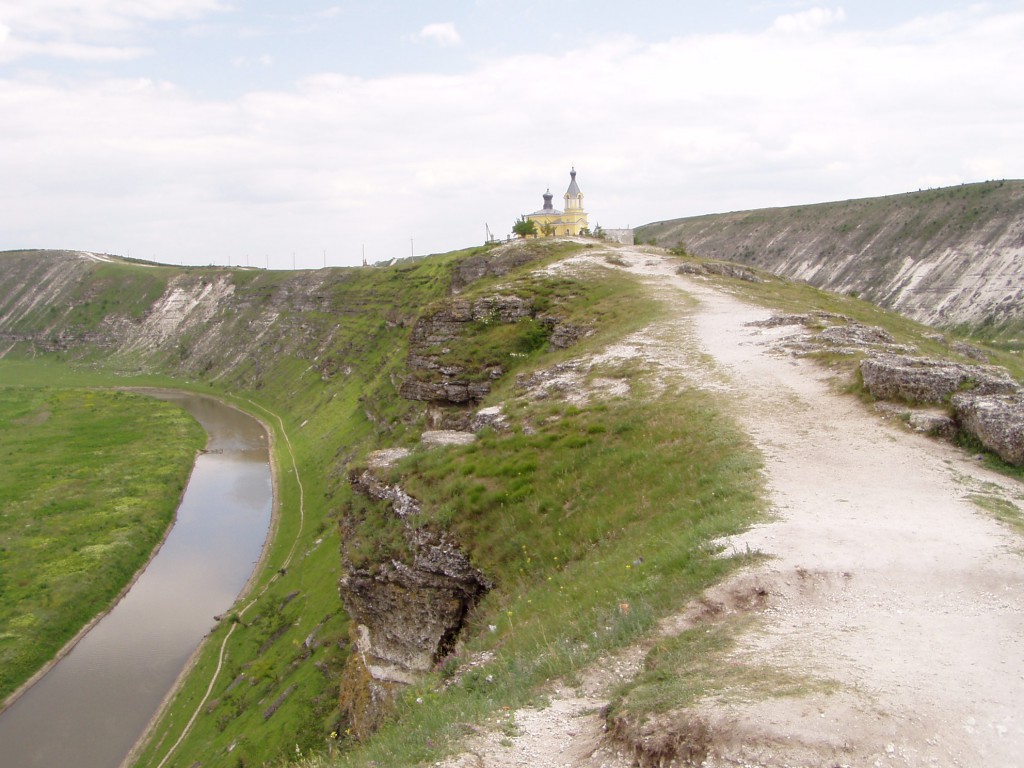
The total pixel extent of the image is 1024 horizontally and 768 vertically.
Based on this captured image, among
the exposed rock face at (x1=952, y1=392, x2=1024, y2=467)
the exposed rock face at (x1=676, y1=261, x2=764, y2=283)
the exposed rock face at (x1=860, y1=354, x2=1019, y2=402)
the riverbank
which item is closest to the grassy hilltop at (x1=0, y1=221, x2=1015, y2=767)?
the riverbank

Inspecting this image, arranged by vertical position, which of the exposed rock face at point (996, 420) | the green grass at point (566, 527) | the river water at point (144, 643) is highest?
the exposed rock face at point (996, 420)

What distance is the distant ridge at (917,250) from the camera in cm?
7419

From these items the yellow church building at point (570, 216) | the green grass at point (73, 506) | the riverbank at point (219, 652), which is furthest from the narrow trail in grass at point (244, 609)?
the yellow church building at point (570, 216)

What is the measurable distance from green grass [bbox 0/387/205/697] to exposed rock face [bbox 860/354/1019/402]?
38089 millimetres

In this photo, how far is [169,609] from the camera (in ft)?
129

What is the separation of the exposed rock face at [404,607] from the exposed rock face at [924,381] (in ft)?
38.1

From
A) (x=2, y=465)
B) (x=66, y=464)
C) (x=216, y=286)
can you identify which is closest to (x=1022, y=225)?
(x=66, y=464)

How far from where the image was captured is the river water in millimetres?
29047

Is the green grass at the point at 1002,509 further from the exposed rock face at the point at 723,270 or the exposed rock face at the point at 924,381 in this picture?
the exposed rock face at the point at 723,270

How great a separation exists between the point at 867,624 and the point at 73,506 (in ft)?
182

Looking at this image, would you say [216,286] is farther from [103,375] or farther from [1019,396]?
[1019,396]

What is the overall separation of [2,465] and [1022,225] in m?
108

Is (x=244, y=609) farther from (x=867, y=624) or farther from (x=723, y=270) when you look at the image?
(x=723, y=270)

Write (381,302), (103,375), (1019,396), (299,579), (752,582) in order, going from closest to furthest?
1. (752,582)
2. (1019,396)
3. (299,579)
4. (381,302)
5. (103,375)
